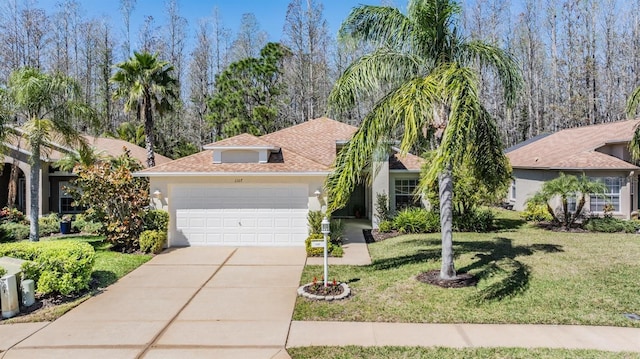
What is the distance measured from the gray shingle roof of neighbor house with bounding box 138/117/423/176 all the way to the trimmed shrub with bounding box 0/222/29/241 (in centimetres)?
617

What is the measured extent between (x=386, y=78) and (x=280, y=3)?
86.2ft

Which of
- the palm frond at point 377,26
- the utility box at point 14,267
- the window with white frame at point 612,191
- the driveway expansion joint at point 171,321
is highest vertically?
the palm frond at point 377,26

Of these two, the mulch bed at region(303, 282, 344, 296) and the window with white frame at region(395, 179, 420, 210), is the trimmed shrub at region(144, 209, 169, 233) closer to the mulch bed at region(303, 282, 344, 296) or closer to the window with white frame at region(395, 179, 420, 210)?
the mulch bed at region(303, 282, 344, 296)

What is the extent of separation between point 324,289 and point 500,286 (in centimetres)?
399

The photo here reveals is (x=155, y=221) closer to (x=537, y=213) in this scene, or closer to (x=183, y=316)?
(x=183, y=316)

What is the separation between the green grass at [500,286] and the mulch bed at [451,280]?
18 centimetres

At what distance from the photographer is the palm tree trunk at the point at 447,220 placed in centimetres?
934

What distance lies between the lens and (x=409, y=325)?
719 cm

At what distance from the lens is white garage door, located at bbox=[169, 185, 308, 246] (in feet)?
45.4

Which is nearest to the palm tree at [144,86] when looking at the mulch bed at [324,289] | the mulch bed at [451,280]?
the mulch bed at [324,289]

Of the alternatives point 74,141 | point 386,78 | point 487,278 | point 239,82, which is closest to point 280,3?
point 239,82

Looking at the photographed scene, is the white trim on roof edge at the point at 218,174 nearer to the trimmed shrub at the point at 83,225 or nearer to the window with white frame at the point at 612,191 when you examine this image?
the trimmed shrub at the point at 83,225

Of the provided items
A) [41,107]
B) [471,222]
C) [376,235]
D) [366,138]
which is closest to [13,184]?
[41,107]

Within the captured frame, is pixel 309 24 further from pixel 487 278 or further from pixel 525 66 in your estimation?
pixel 487 278
